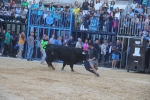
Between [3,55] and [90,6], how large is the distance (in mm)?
6345

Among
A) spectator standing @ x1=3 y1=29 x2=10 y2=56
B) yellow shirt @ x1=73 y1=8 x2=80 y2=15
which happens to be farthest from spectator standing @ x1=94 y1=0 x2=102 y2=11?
spectator standing @ x1=3 y1=29 x2=10 y2=56

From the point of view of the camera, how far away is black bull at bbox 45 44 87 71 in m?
19.8

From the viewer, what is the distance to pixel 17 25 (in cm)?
2884

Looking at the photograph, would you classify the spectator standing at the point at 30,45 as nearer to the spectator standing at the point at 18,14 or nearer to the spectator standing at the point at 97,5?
the spectator standing at the point at 18,14

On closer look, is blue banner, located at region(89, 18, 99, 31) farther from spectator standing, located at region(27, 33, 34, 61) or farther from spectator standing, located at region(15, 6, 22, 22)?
spectator standing, located at region(15, 6, 22, 22)

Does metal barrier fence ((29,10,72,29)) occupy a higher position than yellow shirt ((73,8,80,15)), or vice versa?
yellow shirt ((73,8,80,15))

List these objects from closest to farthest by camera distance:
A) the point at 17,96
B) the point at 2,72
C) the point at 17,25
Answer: the point at 17,96 < the point at 2,72 < the point at 17,25

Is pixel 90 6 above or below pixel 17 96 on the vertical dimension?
above

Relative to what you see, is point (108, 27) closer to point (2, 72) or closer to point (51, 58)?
point (51, 58)

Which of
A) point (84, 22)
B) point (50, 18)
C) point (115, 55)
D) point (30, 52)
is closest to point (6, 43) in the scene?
point (30, 52)

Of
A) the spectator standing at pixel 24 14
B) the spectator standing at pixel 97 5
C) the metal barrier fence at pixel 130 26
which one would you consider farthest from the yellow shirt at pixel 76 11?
the spectator standing at pixel 24 14

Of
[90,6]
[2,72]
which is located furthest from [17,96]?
[90,6]

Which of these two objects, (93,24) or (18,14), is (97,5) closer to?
(93,24)

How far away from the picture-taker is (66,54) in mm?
19953
